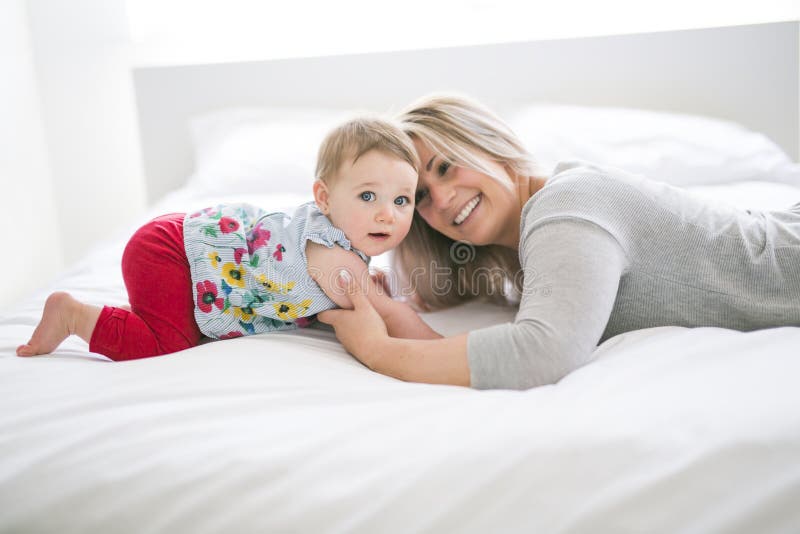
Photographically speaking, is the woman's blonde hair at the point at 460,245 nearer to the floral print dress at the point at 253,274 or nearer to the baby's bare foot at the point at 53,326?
the floral print dress at the point at 253,274

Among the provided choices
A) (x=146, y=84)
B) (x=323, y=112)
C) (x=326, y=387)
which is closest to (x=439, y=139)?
(x=326, y=387)

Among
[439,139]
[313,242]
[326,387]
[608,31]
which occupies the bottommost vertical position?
[326,387]

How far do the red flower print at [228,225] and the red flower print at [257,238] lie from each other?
0.03m

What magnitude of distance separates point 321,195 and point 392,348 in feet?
Result: 1.20

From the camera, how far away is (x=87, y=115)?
114 inches

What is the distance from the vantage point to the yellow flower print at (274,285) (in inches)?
44.6

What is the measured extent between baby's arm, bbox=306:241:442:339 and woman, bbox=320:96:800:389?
0.13 feet

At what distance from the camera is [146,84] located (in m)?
2.77

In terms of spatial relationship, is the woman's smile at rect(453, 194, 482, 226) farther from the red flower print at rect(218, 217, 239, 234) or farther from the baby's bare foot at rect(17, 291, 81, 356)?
the baby's bare foot at rect(17, 291, 81, 356)

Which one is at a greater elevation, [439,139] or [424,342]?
[439,139]

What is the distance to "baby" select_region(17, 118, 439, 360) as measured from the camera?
1.13m

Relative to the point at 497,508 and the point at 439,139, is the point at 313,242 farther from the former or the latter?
the point at 497,508

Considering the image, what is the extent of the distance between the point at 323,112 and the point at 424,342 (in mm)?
1852

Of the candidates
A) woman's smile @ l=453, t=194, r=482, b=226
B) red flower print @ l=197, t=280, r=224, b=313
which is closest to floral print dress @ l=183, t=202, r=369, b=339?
red flower print @ l=197, t=280, r=224, b=313
